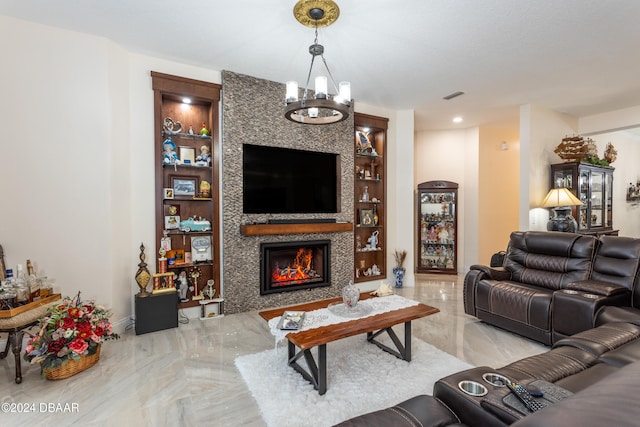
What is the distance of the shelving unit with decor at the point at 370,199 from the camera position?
520cm

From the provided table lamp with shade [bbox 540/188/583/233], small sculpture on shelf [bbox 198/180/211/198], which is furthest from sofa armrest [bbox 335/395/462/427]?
table lamp with shade [bbox 540/188/583/233]

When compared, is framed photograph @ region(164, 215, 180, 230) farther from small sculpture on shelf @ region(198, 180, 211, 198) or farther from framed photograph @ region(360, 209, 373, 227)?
framed photograph @ region(360, 209, 373, 227)

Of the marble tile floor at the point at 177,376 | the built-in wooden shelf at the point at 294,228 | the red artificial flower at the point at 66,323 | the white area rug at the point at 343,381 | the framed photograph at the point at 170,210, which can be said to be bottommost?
the marble tile floor at the point at 177,376

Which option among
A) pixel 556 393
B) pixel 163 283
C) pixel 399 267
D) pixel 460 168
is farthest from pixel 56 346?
pixel 460 168

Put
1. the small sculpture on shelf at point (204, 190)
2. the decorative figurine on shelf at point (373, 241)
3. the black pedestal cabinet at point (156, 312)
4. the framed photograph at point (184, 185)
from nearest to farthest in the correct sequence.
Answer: the black pedestal cabinet at point (156, 312) → the framed photograph at point (184, 185) → the small sculpture on shelf at point (204, 190) → the decorative figurine on shelf at point (373, 241)

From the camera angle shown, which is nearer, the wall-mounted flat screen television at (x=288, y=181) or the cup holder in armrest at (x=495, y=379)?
the cup holder in armrest at (x=495, y=379)

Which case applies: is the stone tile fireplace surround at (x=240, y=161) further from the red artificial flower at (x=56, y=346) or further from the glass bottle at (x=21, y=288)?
the glass bottle at (x=21, y=288)

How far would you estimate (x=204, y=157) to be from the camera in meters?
3.90

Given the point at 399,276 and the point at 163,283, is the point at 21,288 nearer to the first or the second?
the point at 163,283

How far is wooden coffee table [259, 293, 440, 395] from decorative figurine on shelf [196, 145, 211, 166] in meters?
2.19

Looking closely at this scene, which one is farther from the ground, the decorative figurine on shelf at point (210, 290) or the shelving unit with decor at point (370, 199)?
the shelving unit with decor at point (370, 199)

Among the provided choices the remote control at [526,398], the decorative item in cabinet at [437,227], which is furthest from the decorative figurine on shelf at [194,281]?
the decorative item in cabinet at [437,227]

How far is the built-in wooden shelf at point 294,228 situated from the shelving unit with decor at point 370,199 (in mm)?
621

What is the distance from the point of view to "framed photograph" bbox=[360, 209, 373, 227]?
5230 mm
